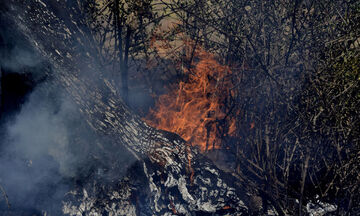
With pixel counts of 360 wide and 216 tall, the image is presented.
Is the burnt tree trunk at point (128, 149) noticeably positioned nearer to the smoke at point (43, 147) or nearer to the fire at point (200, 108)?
the smoke at point (43, 147)

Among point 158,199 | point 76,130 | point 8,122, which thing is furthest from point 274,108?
point 8,122

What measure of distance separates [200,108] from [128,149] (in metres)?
2.99

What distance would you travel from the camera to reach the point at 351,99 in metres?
3.85

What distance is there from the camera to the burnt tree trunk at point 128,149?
292cm

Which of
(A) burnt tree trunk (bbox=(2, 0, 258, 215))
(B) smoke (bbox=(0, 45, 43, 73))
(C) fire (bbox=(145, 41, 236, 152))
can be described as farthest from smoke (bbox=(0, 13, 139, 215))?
(C) fire (bbox=(145, 41, 236, 152))

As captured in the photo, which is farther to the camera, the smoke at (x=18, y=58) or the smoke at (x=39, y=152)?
the smoke at (x=39, y=152)

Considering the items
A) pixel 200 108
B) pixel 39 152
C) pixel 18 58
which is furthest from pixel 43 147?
pixel 200 108

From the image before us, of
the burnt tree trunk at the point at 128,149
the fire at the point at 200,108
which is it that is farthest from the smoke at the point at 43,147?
the fire at the point at 200,108

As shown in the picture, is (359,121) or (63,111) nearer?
(63,111)

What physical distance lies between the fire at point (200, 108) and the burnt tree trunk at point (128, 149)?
153cm

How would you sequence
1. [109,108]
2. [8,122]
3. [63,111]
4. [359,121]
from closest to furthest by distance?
[8,122], [63,111], [109,108], [359,121]

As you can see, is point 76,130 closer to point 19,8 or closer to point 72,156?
point 72,156

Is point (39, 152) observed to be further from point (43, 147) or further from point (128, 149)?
point (128, 149)

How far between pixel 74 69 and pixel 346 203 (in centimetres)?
444
